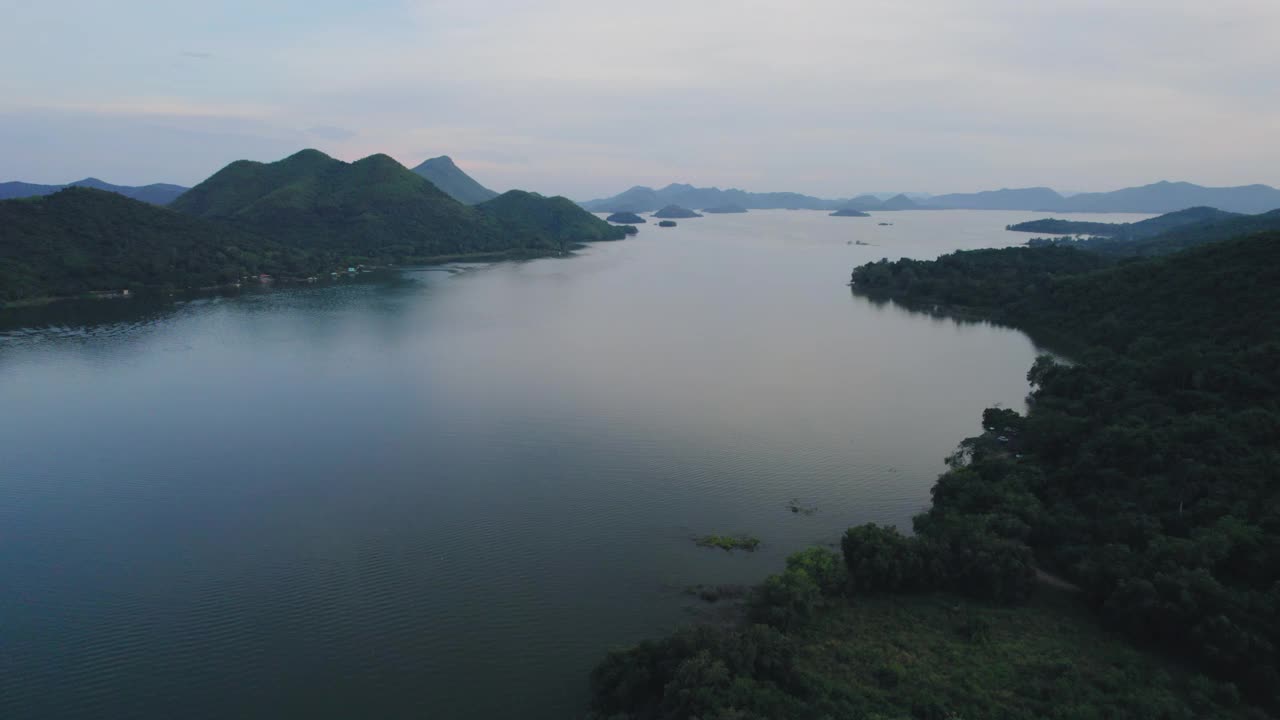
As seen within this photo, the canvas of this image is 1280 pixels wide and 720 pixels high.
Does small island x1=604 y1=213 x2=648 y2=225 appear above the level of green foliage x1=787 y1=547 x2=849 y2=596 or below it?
above

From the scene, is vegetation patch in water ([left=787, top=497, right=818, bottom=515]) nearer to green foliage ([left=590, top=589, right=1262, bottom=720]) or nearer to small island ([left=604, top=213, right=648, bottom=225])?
green foliage ([left=590, top=589, right=1262, bottom=720])


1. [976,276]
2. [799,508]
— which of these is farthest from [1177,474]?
[976,276]

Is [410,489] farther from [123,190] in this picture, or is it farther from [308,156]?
[123,190]

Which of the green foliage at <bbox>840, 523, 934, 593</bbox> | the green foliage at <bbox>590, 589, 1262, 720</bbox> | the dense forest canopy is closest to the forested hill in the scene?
the dense forest canopy

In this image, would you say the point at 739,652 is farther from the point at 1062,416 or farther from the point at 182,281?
the point at 182,281

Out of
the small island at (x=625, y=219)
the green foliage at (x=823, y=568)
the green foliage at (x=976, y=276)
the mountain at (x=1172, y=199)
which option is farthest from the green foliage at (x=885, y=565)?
the mountain at (x=1172, y=199)

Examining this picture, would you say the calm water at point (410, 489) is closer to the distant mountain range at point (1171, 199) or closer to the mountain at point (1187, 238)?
the mountain at point (1187, 238)
